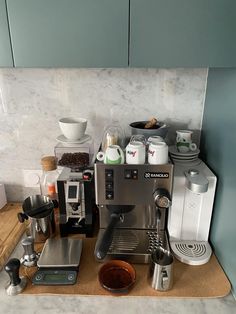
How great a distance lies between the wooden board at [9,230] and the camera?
905 millimetres

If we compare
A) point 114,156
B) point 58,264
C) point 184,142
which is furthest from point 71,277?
point 184,142

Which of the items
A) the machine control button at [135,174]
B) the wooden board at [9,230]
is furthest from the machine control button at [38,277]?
the machine control button at [135,174]

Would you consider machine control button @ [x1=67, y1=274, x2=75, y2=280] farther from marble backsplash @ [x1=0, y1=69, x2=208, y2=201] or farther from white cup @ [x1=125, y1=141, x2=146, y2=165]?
marble backsplash @ [x1=0, y1=69, x2=208, y2=201]

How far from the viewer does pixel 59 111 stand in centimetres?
108

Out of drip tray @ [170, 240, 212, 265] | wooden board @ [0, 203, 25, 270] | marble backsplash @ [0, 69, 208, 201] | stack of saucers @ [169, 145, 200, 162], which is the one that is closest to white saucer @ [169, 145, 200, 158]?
stack of saucers @ [169, 145, 200, 162]

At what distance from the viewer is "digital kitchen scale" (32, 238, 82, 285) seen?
0.78 m

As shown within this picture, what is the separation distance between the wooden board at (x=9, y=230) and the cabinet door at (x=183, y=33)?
0.75 meters

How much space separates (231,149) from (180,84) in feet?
1.22

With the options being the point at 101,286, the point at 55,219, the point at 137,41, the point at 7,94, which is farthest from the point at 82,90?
the point at 101,286

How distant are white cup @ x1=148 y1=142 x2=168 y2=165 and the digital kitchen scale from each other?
1.32ft

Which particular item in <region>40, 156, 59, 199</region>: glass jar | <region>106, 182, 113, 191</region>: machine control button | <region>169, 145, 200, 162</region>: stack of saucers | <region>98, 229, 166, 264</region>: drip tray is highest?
<region>169, 145, 200, 162</region>: stack of saucers

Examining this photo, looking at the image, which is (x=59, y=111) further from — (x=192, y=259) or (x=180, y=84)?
(x=192, y=259)

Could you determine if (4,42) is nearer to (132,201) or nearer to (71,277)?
(132,201)

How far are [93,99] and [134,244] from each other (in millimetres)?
585
